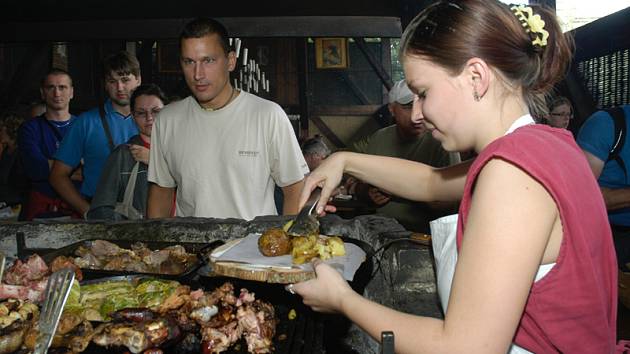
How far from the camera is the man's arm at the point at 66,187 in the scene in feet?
16.9

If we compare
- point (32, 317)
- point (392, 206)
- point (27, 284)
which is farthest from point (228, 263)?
point (392, 206)

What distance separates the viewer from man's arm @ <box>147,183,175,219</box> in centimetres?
441

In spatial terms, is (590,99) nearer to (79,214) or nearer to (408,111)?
(408,111)

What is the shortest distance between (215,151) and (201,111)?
14.2 inches

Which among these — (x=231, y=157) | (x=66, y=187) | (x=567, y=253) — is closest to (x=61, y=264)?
(x=231, y=157)

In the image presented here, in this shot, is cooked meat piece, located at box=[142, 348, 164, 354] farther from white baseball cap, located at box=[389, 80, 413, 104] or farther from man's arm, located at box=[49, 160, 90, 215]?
white baseball cap, located at box=[389, 80, 413, 104]

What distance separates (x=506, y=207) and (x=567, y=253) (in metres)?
0.25

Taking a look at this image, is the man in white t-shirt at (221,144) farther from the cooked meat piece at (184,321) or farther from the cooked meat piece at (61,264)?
the cooked meat piece at (184,321)

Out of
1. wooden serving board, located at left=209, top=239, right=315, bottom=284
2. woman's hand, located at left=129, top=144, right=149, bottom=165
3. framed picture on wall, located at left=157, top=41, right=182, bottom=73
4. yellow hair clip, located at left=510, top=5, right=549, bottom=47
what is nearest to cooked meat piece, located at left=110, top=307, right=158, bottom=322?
wooden serving board, located at left=209, top=239, right=315, bottom=284

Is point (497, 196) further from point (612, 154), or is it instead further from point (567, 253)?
point (612, 154)

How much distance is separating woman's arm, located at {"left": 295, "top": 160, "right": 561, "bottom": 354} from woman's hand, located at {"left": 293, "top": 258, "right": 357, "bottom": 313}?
0.41 m

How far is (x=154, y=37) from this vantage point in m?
5.68

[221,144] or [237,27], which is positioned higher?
[237,27]

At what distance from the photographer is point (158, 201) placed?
4.43 metres
